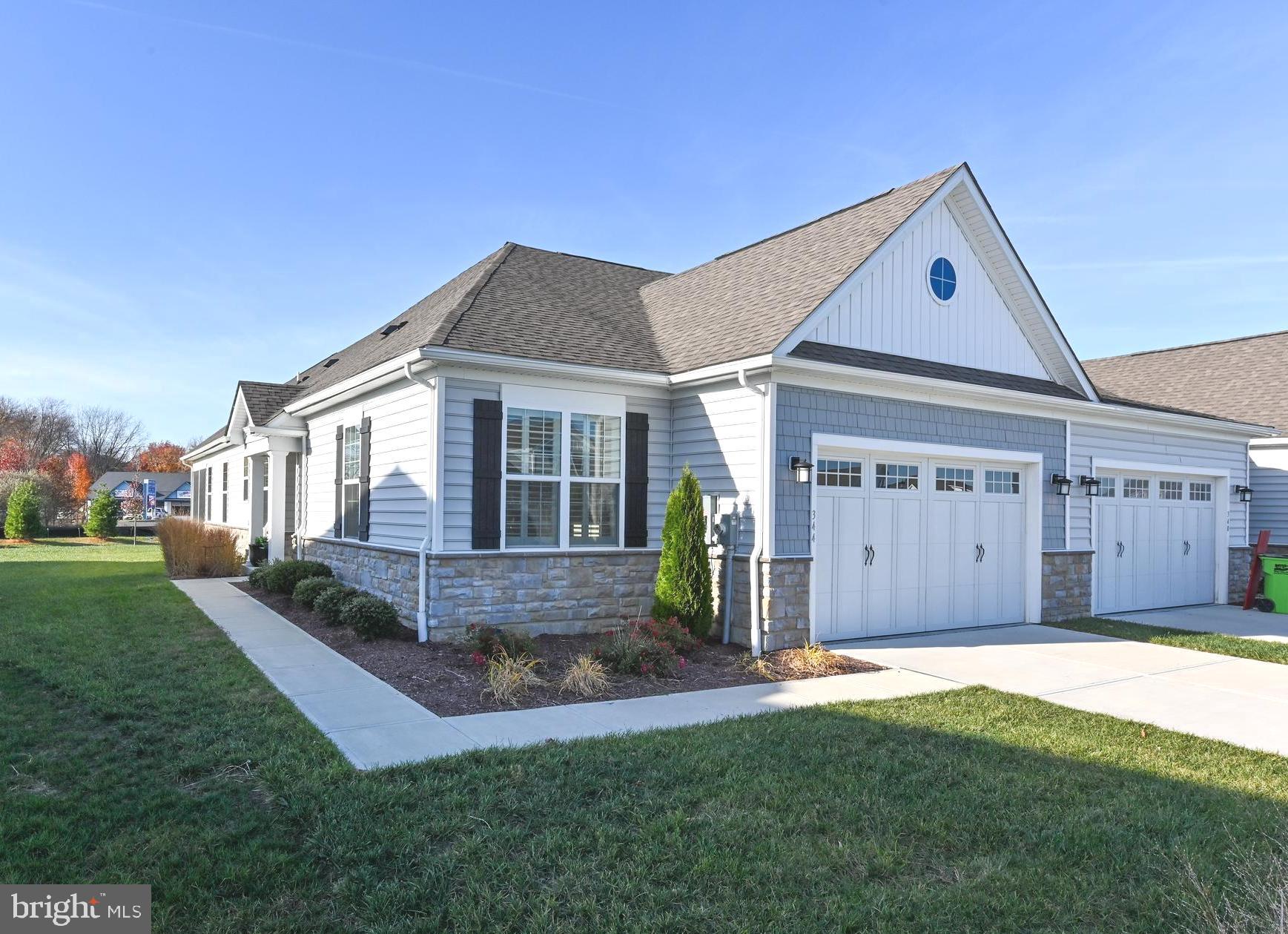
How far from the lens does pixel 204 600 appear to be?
12336 millimetres

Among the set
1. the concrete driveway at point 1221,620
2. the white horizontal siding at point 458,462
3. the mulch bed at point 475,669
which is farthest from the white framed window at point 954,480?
the white horizontal siding at point 458,462

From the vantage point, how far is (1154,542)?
14.0 meters

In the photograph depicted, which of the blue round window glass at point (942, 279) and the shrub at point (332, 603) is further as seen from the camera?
the blue round window glass at point (942, 279)

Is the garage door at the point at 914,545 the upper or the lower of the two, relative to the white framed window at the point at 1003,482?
lower

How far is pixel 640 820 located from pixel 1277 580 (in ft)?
49.2

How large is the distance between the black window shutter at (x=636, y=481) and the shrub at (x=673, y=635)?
4.86 feet

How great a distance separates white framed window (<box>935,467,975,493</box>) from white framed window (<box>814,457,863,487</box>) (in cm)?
143

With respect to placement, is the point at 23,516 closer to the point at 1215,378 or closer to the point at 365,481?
the point at 365,481

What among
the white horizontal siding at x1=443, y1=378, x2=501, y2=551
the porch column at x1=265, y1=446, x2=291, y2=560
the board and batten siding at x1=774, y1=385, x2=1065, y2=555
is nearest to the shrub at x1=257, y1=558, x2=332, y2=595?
the porch column at x1=265, y1=446, x2=291, y2=560

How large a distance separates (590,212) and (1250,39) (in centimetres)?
1118

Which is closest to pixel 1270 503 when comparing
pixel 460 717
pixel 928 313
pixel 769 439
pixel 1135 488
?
pixel 1135 488

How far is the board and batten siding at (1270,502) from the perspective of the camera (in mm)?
15836

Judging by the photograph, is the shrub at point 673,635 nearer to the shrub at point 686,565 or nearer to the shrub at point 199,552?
the shrub at point 686,565

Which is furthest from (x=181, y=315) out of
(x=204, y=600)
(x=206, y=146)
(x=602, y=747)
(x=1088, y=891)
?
(x=1088, y=891)
